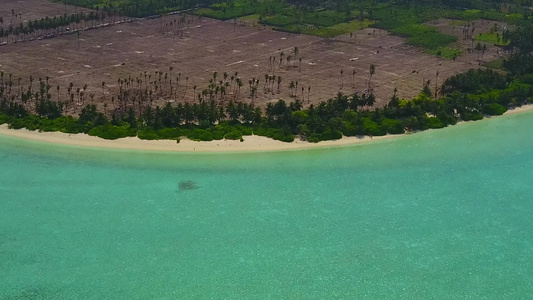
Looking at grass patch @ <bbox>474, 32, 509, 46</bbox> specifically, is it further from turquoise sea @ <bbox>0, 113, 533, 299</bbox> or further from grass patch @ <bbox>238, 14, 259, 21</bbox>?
grass patch @ <bbox>238, 14, 259, 21</bbox>

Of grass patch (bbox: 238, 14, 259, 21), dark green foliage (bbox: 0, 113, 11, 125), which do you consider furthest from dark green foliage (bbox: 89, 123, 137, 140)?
grass patch (bbox: 238, 14, 259, 21)

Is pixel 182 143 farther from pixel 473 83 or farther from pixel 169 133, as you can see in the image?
pixel 473 83

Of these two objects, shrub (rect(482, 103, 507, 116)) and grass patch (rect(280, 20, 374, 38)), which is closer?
shrub (rect(482, 103, 507, 116))

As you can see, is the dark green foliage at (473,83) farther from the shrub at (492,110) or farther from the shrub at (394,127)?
the shrub at (394,127)

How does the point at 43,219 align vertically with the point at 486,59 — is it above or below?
below

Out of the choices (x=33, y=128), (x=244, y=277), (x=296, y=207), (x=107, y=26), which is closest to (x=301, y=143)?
(x=296, y=207)

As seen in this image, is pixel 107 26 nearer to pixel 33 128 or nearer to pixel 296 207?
pixel 33 128

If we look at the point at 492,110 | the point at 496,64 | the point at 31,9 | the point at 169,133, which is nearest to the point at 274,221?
the point at 169,133
